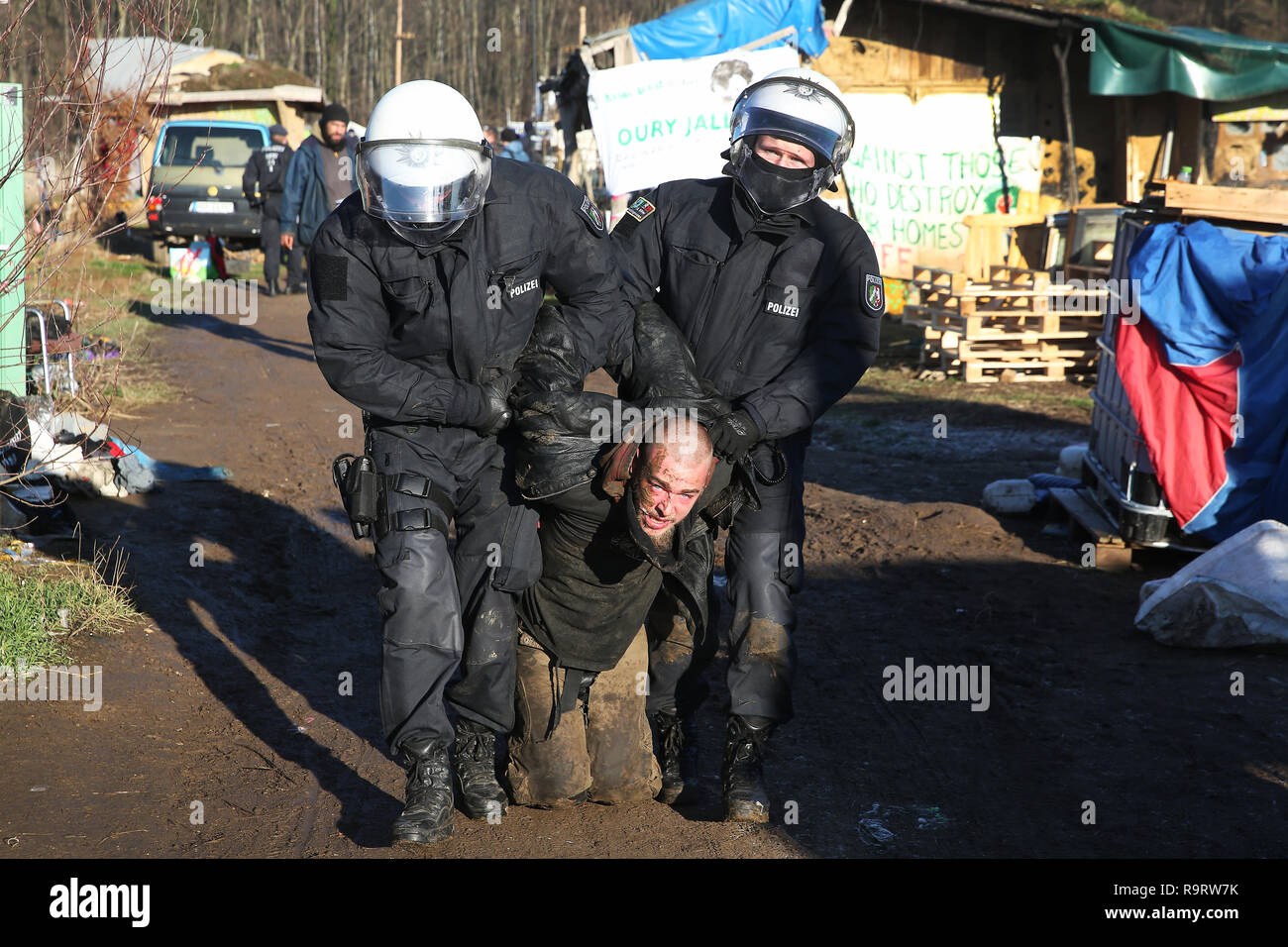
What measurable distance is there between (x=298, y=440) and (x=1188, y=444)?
5.99 meters

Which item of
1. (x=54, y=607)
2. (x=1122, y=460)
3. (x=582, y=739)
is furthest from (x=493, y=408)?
(x=1122, y=460)

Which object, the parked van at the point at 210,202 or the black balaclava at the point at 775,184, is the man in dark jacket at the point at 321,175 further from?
the black balaclava at the point at 775,184

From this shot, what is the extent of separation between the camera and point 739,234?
3961 mm

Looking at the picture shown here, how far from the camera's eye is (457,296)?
11.9ft

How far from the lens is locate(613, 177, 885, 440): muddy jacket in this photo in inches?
152

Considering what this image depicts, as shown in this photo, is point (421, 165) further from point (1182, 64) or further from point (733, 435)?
point (1182, 64)

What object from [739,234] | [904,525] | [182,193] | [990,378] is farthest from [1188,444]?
[182,193]

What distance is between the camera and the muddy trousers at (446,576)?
3.54m

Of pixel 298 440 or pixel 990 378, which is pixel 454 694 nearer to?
pixel 298 440

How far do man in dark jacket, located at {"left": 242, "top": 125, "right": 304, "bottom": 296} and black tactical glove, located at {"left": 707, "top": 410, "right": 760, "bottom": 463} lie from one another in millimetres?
12003

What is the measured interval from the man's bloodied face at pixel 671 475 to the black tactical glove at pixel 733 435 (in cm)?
7

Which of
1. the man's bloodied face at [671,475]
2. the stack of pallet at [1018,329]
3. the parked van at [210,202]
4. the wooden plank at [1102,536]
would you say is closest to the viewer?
the man's bloodied face at [671,475]

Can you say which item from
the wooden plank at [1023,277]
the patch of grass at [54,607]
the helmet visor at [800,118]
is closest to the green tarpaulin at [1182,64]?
the wooden plank at [1023,277]

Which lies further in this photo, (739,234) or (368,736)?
(368,736)
